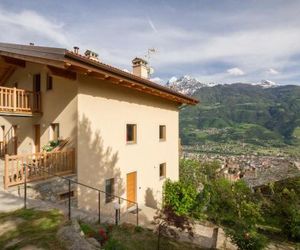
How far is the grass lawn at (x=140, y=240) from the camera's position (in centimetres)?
905

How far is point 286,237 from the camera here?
16.0m

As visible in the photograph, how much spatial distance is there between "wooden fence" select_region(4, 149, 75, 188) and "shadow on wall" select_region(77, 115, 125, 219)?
558 millimetres

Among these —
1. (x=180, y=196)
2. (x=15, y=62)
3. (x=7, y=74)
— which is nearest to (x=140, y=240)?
(x=180, y=196)

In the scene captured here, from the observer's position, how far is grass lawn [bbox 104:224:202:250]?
9.05 m

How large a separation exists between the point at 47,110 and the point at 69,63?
13.5ft

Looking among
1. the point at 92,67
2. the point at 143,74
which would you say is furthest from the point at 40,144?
the point at 143,74

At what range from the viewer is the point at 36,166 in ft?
35.8

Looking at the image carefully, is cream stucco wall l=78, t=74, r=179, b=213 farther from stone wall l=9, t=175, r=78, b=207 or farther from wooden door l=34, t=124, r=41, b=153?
wooden door l=34, t=124, r=41, b=153

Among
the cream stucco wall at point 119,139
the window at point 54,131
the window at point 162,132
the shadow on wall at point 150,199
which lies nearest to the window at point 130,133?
the cream stucco wall at point 119,139

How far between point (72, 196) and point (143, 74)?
42.8 ft

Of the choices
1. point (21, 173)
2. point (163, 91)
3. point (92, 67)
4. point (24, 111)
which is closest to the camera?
point (21, 173)

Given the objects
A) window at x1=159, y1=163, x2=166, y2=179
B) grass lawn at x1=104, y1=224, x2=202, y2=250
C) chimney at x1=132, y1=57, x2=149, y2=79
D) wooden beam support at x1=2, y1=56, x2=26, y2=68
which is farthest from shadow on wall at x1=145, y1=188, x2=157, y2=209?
wooden beam support at x1=2, y1=56, x2=26, y2=68

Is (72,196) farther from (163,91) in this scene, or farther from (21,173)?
(163,91)

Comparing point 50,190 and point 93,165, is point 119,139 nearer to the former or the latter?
point 93,165
